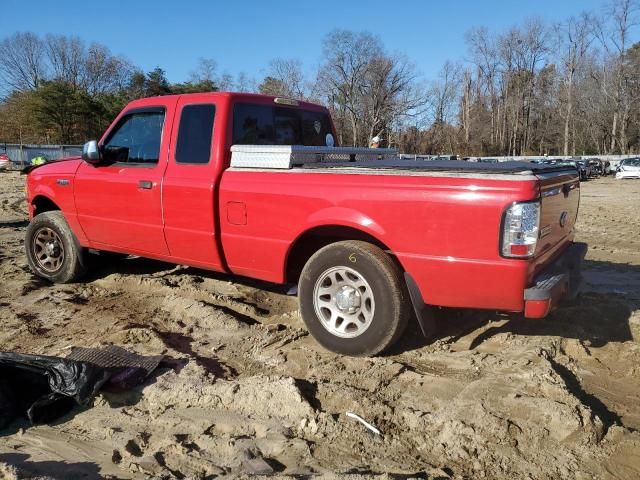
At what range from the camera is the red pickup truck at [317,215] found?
3.54 meters

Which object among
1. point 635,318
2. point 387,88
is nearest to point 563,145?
point 387,88

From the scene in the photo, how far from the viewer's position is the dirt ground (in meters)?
2.86

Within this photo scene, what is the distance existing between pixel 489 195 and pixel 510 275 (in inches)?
20.5

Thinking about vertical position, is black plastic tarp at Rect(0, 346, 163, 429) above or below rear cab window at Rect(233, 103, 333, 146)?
below

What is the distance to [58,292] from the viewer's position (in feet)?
19.4

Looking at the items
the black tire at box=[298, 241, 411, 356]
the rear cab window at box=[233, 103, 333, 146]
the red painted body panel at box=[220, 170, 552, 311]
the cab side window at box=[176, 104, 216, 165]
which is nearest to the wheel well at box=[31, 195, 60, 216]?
the cab side window at box=[176, 104, 216, 165]

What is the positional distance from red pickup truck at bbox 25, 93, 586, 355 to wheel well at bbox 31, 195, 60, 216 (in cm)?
20

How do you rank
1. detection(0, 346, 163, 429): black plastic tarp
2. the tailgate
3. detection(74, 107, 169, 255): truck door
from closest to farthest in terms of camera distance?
1. detection(0, 346, 163, 429): black plastic tarp
2. the tailgate
3. detection(74, 107, 169, 255): truck door

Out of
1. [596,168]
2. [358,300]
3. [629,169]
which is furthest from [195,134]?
[596,168]

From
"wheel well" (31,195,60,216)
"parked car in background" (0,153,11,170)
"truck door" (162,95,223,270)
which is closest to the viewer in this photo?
"truck door" (162,95,223,270)

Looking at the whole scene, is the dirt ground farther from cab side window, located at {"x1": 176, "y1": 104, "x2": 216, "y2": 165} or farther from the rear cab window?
the rear cab window

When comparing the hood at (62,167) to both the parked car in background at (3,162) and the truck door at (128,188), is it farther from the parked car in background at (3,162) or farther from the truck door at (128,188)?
the parked car in background at (3,162)

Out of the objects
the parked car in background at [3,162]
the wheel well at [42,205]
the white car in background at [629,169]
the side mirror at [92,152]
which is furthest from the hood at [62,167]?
the white car in background at [629,169]

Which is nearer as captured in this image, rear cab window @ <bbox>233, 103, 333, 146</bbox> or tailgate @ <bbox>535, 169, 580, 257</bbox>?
tailgate @ <bbox>535, 169, 580, 257</bbox>
